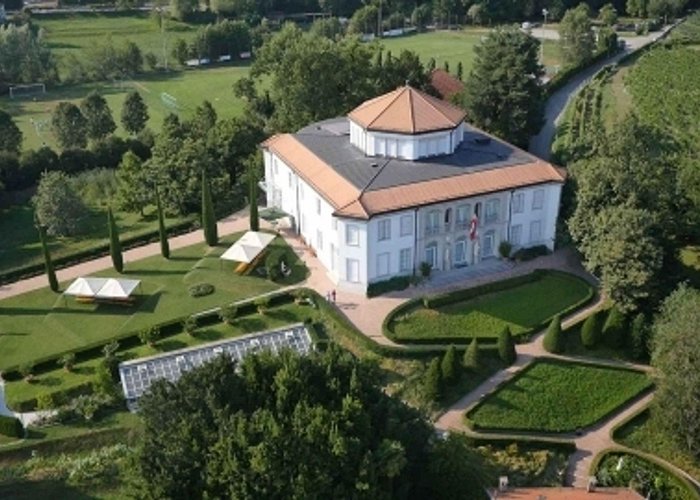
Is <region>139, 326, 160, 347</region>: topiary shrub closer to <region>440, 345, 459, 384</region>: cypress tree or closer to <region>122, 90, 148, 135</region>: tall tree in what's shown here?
<region>440, 345, 459, 384</region>: cypress tree

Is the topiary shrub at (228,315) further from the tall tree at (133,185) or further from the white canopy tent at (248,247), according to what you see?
the tall tree at (133,185)

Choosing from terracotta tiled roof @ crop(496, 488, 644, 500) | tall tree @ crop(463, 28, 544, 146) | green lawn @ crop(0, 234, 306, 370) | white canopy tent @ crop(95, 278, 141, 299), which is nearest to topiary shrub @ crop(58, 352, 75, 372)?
green lawn @ crop(0, 234, 306, 370)

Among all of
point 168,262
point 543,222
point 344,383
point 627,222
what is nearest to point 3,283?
point 168,262

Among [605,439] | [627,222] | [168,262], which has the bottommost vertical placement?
[605,439]

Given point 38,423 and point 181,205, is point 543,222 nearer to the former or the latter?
point 181,205

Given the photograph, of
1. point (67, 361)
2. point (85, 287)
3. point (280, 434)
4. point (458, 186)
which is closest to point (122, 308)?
point (85, 287)

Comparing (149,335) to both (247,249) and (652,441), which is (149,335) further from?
(652,441)

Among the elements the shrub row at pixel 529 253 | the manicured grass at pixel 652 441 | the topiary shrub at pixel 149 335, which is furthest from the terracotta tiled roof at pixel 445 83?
the manicured grass at pixel 652 441
